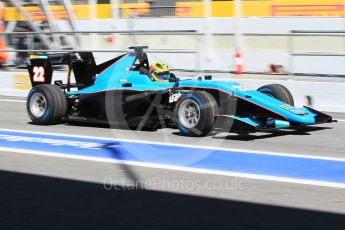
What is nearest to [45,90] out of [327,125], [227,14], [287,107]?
[287,107]

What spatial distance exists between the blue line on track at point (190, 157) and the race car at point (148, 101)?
80 centimetres

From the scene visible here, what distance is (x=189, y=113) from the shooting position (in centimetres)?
885

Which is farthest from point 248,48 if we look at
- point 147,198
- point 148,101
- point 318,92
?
point 147,198

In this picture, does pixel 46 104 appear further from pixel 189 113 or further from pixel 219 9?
pixel 219 9

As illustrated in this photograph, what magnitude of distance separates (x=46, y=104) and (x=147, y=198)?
5065 millimetres

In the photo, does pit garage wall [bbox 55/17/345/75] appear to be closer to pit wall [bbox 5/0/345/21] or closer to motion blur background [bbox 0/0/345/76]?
motion blur background [bbox 0/0/345/76]

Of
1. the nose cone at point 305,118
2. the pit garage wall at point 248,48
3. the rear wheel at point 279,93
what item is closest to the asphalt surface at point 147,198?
the nose cone at point 305,118

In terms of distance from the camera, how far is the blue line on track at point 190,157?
669 cm

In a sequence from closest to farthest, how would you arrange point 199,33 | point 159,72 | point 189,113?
point 189,113 → point 159,72 → point 199,33

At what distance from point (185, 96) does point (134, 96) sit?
1.00m

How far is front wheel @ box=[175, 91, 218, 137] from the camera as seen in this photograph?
8.51 m

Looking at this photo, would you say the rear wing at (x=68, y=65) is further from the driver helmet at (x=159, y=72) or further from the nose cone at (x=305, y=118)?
the nose cone at (x=305, y=118)

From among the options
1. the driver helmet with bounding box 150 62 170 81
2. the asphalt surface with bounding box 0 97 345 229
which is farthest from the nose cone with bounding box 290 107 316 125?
the driver helmet with bounding box 150 62 170 81

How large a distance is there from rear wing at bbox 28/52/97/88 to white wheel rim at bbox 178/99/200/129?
6.99 ft
